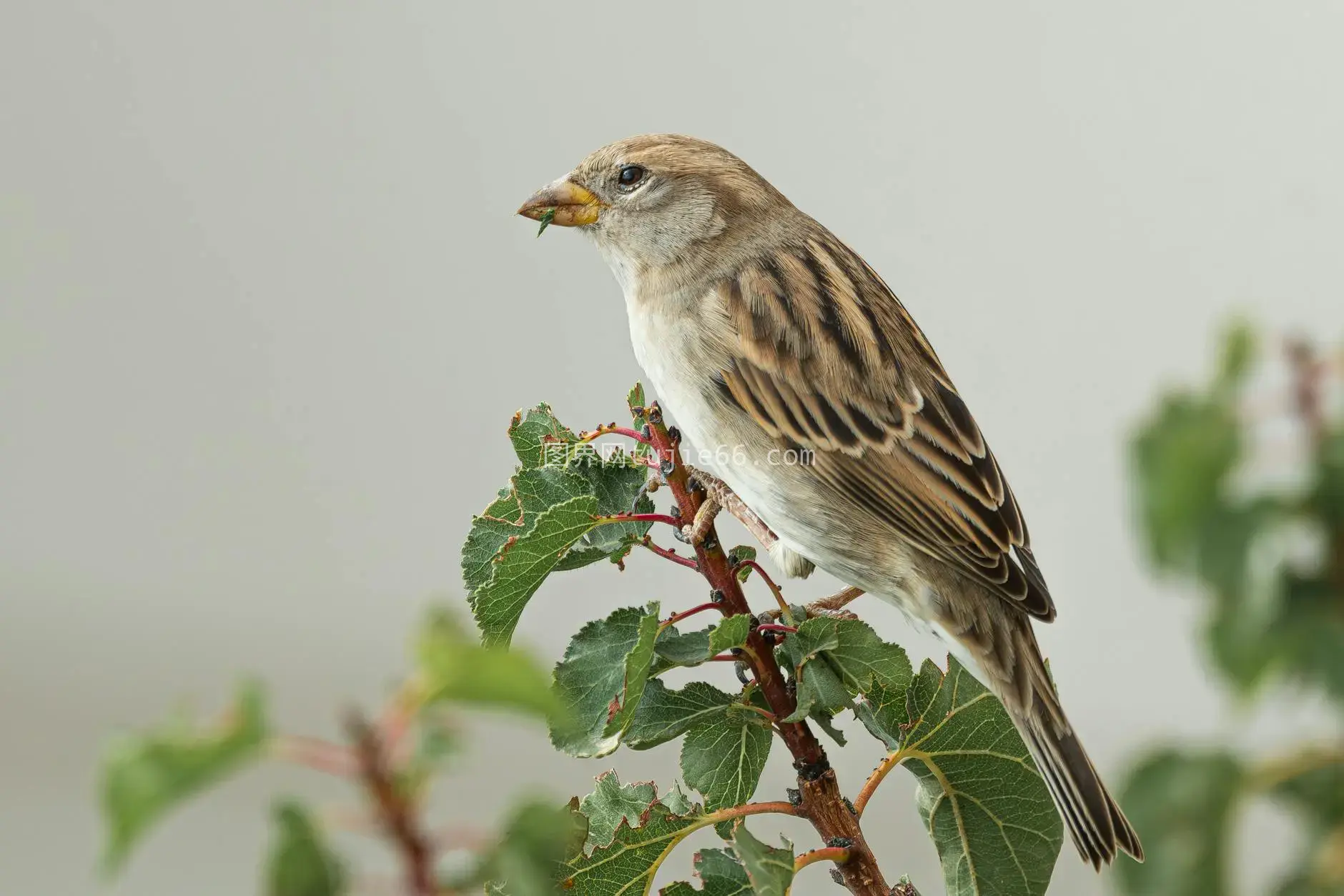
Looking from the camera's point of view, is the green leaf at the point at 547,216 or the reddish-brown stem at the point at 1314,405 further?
the green leaf at the point at 547,216

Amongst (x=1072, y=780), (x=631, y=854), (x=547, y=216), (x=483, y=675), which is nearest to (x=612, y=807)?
(x=631, y=854)

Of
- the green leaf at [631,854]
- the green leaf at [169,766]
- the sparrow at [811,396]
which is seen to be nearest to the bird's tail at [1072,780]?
the sparrow at [811,396]

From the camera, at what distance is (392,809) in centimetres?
33

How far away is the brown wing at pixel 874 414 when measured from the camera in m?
1.36

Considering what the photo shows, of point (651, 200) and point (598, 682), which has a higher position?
point (651, 200)

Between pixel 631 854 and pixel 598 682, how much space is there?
0.36 feet

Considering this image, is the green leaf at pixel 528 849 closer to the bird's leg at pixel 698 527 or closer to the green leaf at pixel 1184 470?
the green leaf at pixel 1184 470

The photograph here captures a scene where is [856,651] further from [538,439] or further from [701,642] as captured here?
[538,439]

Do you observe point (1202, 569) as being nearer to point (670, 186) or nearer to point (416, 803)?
point (416, 803)

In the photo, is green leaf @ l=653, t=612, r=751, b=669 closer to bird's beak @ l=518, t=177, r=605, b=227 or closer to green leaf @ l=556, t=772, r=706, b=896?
green leaf @ l=556, t=772, r=706, b=896

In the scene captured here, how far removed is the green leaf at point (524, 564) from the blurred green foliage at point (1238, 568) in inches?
22.7

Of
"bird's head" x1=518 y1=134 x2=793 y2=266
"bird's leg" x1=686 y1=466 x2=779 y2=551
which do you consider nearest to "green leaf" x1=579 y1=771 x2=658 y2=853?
"bird's leg" x1=686 y1=466 x2=779 y2=551

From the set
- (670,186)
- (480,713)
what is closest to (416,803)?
(480,713)

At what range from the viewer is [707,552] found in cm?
92
